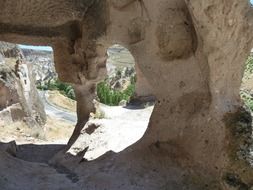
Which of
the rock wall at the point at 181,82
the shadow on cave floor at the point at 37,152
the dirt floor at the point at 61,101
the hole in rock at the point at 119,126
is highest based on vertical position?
the rock wall at the point at 181,82

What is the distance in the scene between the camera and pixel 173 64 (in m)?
4.94

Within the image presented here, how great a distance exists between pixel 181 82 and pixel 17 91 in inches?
204

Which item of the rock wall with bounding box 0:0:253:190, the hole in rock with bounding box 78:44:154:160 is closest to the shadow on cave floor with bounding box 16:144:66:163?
the hole in rock with bounding box 78:44:154:160

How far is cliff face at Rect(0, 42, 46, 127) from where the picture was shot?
9016 mm

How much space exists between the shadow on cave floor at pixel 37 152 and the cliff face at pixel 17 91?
132cm

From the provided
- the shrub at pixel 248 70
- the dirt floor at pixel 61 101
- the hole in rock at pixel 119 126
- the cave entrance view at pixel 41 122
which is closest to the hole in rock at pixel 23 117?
the cave entrance view at pixel 41 122

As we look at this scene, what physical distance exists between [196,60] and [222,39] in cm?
48

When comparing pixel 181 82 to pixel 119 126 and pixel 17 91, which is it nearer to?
pixel 119 126

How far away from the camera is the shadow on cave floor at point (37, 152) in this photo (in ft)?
A: 23.5

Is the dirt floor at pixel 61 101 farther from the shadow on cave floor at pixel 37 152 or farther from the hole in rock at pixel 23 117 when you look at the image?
the shadow on cave floor at pixel 37 152

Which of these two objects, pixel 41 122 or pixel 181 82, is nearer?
pixel 181 82

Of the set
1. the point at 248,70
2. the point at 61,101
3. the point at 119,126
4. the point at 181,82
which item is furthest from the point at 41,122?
the point at 248,70

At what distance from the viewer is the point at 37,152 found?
7.68m

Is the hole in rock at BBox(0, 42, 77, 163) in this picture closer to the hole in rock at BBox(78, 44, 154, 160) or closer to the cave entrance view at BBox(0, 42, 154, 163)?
the cave entrance view at BBox(0, 42, 154, 163)
